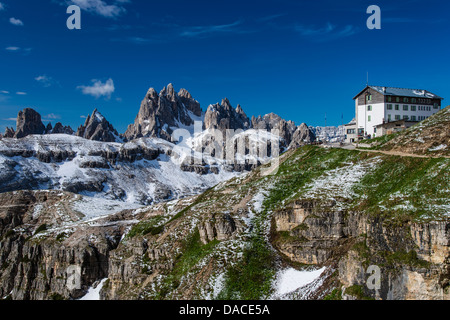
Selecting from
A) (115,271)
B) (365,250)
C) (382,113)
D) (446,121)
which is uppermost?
(382,113)

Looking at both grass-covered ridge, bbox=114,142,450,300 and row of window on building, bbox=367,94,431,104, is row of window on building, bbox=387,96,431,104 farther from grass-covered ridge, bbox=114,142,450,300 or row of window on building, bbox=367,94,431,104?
grass-covered ridge, bbox=114,142,450,300

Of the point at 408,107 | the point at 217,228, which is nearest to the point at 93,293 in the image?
the point at 217,228

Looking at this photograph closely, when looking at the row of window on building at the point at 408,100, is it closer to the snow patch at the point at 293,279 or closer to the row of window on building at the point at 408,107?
the row of window on building at the point at 408,107

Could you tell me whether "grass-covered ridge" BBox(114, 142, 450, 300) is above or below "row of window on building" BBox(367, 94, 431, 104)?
below

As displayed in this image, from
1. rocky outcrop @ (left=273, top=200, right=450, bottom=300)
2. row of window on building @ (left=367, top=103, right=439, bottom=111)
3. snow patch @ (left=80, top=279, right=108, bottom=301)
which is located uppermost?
row of window on building @ (left=367, top=103, right=439, bottom=111)

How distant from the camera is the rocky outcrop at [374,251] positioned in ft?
111

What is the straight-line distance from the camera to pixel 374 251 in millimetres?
38750

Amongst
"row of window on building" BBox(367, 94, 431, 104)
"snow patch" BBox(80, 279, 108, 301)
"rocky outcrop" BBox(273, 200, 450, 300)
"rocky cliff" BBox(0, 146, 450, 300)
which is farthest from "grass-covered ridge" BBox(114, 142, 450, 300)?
"row of window on building" BBox(367, 94, 431, 104)

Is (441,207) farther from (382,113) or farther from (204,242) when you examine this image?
(382,113)

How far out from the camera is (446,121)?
59688 millimetres

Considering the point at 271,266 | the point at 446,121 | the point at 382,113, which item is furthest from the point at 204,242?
the point at 382,113

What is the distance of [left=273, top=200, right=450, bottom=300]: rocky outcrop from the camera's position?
1330 inches
